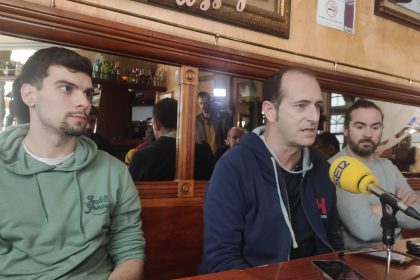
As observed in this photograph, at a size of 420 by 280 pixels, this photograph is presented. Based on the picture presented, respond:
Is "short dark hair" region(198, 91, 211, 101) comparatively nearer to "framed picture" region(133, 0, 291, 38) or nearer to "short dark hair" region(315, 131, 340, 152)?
"framed picture" region(133, 0, 291, 38)

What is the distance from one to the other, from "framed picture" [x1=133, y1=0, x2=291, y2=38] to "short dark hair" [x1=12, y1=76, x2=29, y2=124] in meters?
0.72

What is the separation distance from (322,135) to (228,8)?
109cm

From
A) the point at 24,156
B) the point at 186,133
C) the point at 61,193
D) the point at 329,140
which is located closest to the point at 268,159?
the point at 186,133

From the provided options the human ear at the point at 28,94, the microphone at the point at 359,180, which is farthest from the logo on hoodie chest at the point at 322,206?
the human ear at the point at 28,94

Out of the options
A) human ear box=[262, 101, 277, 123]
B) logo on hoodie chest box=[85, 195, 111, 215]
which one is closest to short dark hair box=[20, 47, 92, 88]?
logo on hoodie chest box=[85, 195, 111, 215]

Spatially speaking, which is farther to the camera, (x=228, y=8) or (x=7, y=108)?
(x=228, y=8)

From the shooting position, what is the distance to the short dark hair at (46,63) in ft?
4.59

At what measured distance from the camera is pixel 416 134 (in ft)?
10.1

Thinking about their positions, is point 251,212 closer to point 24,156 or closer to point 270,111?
point 270,111

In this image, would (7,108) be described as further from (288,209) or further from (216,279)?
(288,209)

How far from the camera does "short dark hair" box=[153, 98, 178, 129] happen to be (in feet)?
6.22

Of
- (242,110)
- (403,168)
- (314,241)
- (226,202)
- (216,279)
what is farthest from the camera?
(403,168)

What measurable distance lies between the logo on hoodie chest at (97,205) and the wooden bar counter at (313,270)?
1.77 feet

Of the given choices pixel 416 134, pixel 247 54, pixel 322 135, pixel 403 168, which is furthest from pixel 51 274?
pixel 416 134
